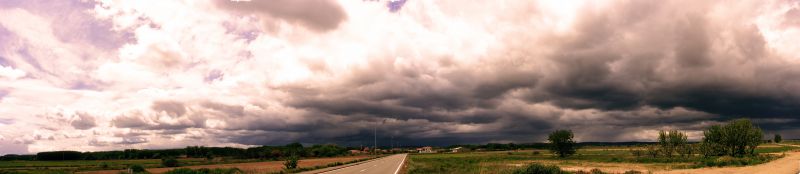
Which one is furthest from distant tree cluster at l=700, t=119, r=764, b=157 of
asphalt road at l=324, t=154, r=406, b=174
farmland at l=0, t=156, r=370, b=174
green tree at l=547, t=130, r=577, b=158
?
farmland at l=0, t=156, r=370, b=174

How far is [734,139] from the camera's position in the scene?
252 feet

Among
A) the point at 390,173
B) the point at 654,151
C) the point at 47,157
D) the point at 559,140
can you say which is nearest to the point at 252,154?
the point at 47,157

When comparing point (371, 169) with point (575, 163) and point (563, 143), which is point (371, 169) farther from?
point (563, 143)

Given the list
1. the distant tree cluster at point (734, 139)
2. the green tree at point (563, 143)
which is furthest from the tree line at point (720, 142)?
the green tree at point (563, 143)

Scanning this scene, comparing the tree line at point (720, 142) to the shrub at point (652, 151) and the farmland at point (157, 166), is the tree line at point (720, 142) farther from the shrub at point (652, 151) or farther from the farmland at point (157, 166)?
the farmland at point (157, 166)

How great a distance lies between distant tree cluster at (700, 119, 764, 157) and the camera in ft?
251

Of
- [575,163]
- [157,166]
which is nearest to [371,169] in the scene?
[575,163]

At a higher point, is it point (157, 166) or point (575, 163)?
point (575, 163)

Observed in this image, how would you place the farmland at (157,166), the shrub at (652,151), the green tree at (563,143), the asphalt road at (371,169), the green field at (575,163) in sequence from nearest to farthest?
the asphalt road at (371,169) → the green field at (575,163) → the farmland at (157,166) → the shrub at (652,151) → the green tree at (563,143)

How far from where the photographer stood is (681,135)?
8688 cm

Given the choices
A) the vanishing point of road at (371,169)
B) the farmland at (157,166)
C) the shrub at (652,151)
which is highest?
the vanishing point of road at (371,169)

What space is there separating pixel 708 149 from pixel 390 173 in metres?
61.5

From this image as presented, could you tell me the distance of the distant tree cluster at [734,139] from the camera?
7647 cm

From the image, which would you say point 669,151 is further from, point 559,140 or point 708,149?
point 559,140
